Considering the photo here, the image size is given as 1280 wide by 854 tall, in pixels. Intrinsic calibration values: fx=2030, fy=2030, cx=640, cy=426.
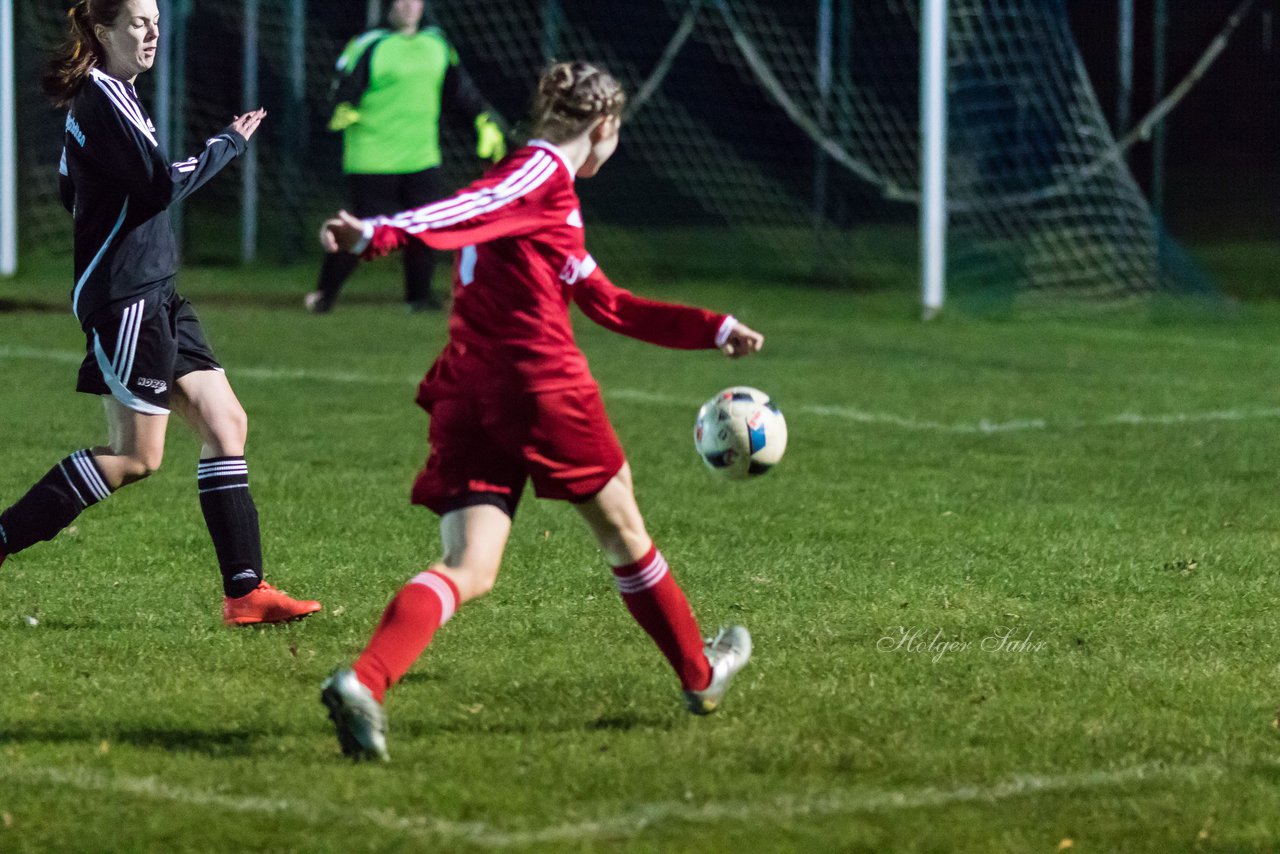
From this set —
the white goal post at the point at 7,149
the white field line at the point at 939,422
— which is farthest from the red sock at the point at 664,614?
the white goal post at the point at 7,149

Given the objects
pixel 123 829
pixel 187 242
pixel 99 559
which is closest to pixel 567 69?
pixel 123 829

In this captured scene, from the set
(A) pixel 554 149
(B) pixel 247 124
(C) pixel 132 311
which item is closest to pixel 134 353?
(C) pixel 132 311

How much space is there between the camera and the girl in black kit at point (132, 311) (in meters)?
5.38

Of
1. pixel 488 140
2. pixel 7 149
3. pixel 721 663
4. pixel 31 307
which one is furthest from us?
pixel 7 149

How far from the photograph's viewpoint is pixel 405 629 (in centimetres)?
433

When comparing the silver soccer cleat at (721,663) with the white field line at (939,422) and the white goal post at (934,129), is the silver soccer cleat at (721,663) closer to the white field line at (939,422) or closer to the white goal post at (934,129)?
the white field line at (939,422)

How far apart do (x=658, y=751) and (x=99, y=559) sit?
2.77 m

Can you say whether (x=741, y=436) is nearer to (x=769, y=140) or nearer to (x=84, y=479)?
(x=84, y=479)

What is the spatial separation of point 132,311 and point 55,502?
600mm

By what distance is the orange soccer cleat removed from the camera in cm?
570

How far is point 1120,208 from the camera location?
16297 millimetres

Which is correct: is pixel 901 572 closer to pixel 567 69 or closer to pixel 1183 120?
pixel 567 69

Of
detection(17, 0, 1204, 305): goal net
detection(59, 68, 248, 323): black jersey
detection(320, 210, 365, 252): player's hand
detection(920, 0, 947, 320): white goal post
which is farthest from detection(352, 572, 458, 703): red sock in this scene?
detection(17, 0, 1204, 305): goal net

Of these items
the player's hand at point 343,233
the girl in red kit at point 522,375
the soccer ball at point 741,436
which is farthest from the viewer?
the soccer ball at point 741,436
